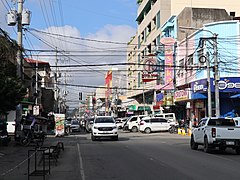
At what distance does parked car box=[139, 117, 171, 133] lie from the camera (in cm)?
4712

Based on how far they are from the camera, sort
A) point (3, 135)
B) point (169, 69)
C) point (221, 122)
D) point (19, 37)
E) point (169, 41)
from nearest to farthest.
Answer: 1. point (221, 122)
2. point (3, 135)
3. point (19, 37)
4. point (169, 41)
5. point (169, 69)

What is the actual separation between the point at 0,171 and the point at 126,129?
131 ft

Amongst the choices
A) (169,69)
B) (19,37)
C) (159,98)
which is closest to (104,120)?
(19,37)

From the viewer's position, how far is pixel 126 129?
178 feet

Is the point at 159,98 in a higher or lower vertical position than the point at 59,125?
higher

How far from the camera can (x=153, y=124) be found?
155ft

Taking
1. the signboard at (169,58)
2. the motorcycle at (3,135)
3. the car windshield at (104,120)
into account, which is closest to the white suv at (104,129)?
the car windshield at (104,120)

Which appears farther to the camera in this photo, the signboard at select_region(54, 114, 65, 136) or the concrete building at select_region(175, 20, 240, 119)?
the concrete building at select_region(175, 20, 240, 119)

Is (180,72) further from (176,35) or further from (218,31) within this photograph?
(218,31)

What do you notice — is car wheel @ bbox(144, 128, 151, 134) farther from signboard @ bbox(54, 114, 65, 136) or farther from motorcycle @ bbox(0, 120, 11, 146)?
motorcycle @ bbox(0, 120, 11, 146)

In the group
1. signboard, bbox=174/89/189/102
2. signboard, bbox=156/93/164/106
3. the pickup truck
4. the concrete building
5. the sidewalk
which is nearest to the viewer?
the sidewalk

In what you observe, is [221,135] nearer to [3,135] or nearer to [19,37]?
[3,135]

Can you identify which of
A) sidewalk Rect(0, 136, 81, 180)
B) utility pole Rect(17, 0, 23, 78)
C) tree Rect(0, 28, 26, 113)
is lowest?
sidewalk Rect(0, 136, 81, 180)

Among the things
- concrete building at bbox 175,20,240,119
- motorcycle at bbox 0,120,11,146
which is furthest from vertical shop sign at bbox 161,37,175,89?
motorcycle at bbox 0,120,11,146
